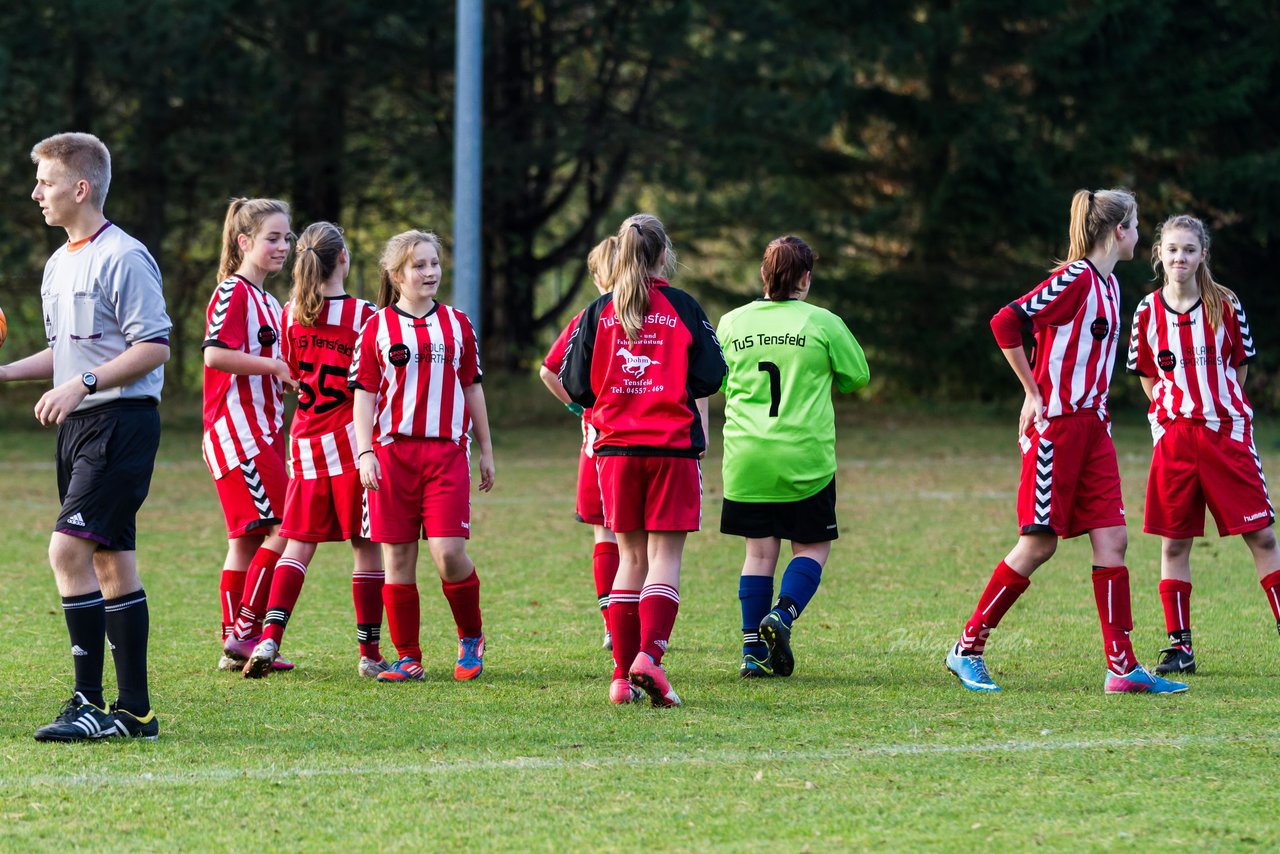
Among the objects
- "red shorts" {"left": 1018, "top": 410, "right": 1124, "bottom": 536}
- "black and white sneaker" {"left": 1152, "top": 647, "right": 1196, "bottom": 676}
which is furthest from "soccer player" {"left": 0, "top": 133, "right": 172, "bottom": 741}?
"black and white sneaker" {"left": 1152, "top": 647, "right": 1196, "bottom": 676}

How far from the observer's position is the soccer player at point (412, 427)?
21.0ft

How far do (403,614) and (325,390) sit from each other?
98 cm

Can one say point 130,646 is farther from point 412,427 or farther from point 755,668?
point 755,668

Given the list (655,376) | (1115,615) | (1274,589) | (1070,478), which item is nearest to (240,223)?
(655,376)

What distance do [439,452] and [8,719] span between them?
1816 mm

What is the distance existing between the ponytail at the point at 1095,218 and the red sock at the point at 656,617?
1997mm

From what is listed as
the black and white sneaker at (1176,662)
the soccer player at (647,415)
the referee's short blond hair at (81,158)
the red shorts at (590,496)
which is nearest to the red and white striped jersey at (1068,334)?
the black and white sneaker at (1176,662)

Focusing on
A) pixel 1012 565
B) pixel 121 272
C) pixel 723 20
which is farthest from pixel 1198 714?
pixel 723 20

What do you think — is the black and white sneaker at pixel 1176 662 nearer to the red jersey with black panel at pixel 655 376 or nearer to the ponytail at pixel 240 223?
the red jersey with black panel at pixel 655 376

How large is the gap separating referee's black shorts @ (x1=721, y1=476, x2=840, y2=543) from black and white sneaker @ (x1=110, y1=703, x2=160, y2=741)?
242 centimetres

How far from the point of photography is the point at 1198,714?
578 centimetres

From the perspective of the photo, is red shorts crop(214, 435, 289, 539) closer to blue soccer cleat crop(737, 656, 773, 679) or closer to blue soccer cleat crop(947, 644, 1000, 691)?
blue soccer cleat crop(737, 656, 773, 679)

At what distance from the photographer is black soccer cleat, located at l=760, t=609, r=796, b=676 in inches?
258

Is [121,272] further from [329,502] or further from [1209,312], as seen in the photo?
[1209,312]
